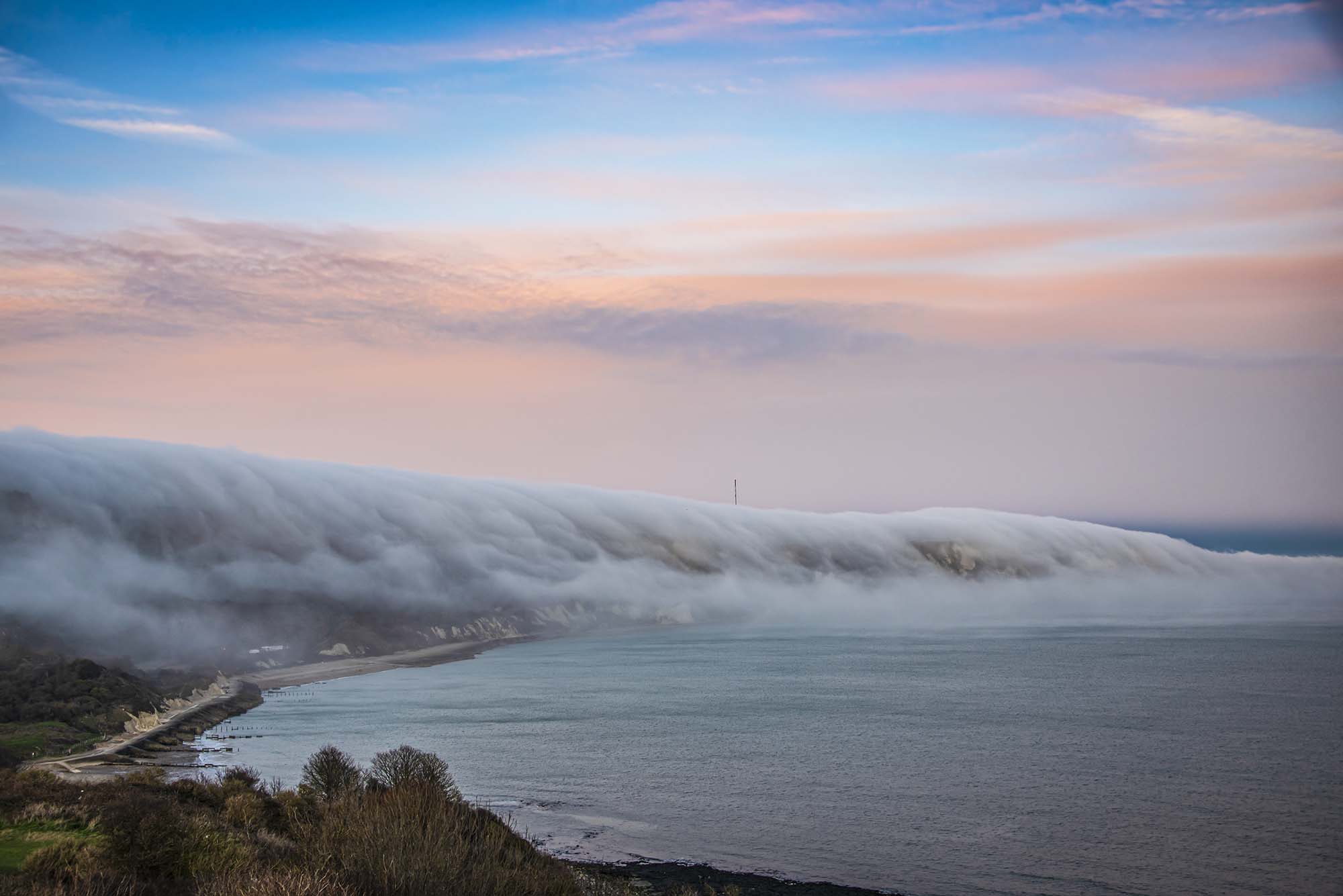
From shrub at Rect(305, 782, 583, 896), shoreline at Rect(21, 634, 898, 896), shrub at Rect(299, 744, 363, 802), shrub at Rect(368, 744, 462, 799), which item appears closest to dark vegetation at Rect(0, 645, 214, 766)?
shoreline at Rect(21, 634, 898, 896)

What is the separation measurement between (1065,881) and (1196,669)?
374ft

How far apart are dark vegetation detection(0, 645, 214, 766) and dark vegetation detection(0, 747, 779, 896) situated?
46.0 metres

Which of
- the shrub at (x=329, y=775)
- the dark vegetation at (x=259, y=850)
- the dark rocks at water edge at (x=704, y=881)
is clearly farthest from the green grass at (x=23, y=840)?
the dark rocks at water edge at (x=704, y=881)

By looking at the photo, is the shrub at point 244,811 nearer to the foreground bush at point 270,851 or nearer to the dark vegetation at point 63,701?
the foreground bush at point 270,851

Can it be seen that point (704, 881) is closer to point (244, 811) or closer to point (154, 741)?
point (244, 811)

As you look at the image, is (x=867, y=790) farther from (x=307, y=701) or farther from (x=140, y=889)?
(x=307, y=701)

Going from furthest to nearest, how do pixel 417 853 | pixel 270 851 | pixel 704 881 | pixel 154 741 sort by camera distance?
1. pixel 154 741
2. pixel 704 881
3. pixel 270 851
4. pixel 417 853

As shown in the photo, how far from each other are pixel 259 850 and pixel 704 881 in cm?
2082

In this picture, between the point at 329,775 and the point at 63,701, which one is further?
the point at 63,701

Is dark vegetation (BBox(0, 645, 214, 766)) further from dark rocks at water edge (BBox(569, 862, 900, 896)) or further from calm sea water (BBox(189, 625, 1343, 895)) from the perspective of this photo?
dark rocks at water edge (BBox(569, 862, 900, 896))

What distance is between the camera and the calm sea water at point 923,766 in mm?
41938

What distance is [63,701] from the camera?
102 meters

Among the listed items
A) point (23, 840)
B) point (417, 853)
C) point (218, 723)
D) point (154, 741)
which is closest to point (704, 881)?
point (23, 840)

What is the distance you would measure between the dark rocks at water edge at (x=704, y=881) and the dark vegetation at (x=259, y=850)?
9.70 metres
